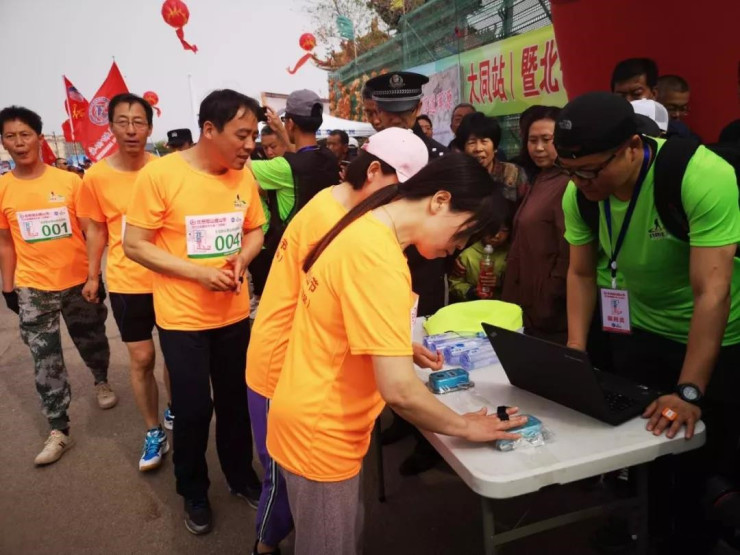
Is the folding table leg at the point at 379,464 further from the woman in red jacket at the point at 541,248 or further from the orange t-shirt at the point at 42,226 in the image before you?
the orange t-shirt at the point at 42,226

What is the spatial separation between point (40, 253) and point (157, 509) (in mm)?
1586

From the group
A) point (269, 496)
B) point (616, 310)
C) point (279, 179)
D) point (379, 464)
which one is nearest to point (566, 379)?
point (616, 310)

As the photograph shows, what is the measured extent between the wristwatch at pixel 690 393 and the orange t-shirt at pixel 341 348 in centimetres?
73

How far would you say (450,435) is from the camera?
1.23 m

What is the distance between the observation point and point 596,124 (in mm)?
1369

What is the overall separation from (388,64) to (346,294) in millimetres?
10671

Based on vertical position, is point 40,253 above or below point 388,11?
below

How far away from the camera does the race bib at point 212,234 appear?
213 cm

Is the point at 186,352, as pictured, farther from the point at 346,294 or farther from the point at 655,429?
the point at 655,429

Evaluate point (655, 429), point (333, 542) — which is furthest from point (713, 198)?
point (333, 542)

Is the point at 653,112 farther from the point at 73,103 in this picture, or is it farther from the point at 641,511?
the point at 73,103

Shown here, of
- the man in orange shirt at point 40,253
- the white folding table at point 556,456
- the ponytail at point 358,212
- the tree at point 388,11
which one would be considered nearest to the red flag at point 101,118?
the man in orange shirt at point 40,253

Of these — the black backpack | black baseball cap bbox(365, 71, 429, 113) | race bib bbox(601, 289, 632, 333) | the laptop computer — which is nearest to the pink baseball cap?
the laptop computer

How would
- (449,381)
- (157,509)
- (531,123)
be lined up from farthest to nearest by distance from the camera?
(531,123) → (157,509) → (449,381)
